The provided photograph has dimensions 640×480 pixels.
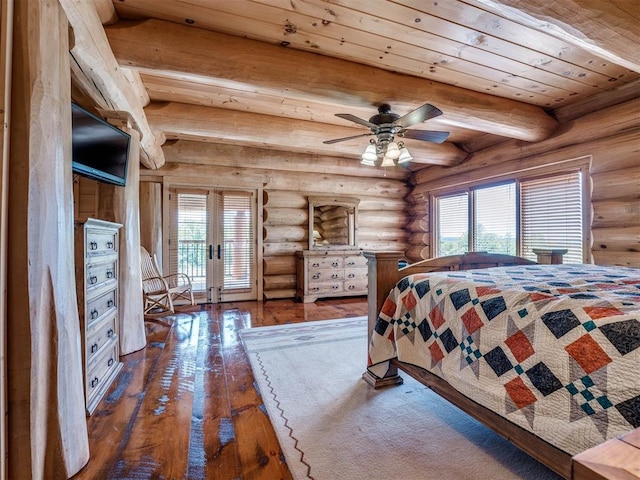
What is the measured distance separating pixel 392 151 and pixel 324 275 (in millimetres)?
2817

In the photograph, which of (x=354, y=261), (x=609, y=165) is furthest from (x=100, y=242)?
(x=609, y=165)

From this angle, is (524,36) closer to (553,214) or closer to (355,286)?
(553,214)

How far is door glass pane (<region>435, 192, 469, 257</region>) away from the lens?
5285mm

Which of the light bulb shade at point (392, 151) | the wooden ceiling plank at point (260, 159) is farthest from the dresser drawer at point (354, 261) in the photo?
the light bulb shade at point (392, 151)

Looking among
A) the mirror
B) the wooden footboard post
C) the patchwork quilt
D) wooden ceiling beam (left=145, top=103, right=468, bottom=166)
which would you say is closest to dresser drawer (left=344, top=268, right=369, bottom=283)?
the mirror

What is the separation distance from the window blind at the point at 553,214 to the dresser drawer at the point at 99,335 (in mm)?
4684

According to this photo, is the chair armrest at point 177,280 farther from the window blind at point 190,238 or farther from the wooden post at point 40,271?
the wooden post at point 40,271

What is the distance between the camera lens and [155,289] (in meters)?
4.32

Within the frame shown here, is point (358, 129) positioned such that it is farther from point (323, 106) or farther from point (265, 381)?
point (265, 381)

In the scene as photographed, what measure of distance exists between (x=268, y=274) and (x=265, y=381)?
3.24 meters

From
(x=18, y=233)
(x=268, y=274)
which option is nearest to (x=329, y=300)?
(x=268, y=274)

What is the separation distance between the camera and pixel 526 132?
11.7 ft

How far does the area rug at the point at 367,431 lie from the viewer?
1.44 meters

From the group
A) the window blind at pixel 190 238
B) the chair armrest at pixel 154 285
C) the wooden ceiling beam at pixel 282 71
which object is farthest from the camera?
the window blind at pixel 190 238
